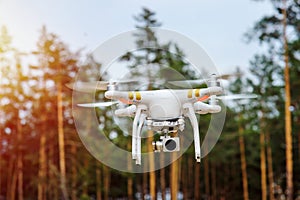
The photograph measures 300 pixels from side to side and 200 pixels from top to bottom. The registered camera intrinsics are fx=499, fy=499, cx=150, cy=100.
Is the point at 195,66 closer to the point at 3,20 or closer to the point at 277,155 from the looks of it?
the point at 3,20

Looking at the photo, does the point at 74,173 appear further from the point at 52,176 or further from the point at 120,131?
the point at 120,131

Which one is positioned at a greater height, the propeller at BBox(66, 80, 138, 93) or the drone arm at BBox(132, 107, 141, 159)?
the propeller at BBox(66, 80, 138, 93)

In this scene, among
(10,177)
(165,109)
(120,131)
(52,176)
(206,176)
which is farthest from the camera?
(206,176)

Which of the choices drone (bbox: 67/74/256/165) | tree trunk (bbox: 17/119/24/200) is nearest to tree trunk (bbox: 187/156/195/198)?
tree trunk (bbox: 17/119/24/200)

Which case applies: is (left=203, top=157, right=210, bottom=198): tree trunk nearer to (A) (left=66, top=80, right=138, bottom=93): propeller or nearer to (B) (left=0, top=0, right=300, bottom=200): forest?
(B) (left=0, top=0, right=300, bottom=200): forest

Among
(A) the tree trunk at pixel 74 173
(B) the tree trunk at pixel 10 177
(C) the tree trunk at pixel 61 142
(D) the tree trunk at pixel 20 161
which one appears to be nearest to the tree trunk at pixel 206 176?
(A) the tree trunk at pixel 74 173

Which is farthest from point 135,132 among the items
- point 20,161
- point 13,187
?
point 13,187
